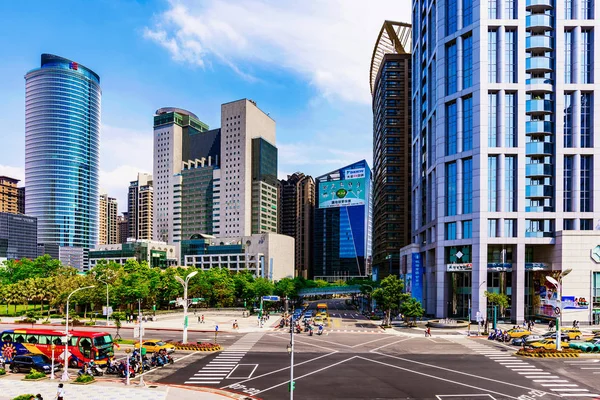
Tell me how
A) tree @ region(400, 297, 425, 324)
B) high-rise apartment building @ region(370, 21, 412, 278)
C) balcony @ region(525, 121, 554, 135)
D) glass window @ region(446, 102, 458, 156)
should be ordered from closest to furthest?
tree @ region(400, 297, 425, 324)
balcony @ region(525, 121, 554, 135)
glass window @ region(446, 102, 458, 156)
high-rise apartment building @ region(370, 21, 412, 278)

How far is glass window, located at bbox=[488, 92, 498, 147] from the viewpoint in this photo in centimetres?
8694

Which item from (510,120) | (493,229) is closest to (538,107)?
(510,120)

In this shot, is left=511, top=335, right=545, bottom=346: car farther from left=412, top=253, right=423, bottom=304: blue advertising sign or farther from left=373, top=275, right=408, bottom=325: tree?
left=412, top=253, right=423, bottom=304: blue advertising sign

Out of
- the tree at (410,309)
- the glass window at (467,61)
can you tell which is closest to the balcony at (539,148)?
the glass window at (467,61)

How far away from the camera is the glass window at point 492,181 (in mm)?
85875

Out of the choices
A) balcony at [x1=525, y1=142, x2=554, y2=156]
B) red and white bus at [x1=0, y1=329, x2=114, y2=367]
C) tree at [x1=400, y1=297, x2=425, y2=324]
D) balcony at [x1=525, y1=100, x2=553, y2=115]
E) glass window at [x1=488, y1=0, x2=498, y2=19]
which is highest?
glass window at [x1=488, y1=0, x2=498, y2=19]

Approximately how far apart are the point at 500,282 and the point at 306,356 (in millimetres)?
52888

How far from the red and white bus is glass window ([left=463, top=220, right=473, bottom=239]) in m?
65.4

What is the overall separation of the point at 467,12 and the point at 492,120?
22.1 meters

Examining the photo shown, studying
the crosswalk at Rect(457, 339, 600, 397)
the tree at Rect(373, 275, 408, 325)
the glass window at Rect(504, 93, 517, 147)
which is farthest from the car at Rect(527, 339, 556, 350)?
the glass window at Rect(504, 93, 517, 147)

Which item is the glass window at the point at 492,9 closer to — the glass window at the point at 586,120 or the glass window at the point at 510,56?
the glass window at the point at 510,56

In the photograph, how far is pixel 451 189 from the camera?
305ft

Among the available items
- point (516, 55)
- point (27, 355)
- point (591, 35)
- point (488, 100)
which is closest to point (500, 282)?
point (488, 100)

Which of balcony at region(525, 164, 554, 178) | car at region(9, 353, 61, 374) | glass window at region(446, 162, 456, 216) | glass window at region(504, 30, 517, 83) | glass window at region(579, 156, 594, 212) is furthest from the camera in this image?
glass window at region(446, 162, 456, 216)
